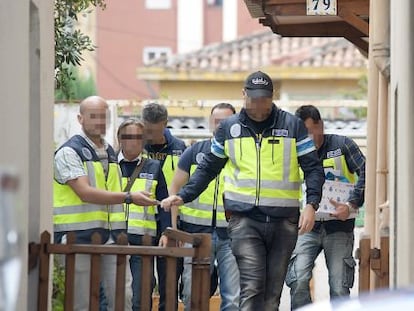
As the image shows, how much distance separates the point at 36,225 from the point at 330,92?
78.9ft

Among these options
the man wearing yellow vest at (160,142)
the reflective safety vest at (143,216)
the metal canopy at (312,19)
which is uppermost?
the metal canopy at (312,19)

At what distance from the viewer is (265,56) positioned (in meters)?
35.1

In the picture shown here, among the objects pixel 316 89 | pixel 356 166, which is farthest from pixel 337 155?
pixel 316 89

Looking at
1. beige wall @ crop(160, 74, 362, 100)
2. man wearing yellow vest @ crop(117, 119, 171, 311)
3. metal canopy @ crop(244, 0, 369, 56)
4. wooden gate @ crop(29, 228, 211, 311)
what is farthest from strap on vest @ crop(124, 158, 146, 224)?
beige wall @ crop(160, 74, 362, 100)

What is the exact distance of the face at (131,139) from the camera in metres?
9.90

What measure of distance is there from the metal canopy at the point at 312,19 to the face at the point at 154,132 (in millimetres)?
1910

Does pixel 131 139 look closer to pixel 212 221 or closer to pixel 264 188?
pixel 212 221

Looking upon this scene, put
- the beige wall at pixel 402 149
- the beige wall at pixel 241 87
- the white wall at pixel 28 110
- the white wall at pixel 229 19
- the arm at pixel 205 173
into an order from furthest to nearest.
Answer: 1. the white wall at pixel 229 19
2. the beige wall at pixel 241 87
3. the arm at pixel 205 173
4. the white wall at pixel 28 110
5. the beige wall at pixel 402 149

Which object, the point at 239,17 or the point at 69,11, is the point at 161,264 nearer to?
the point at 69,11

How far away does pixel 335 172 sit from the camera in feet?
33.5

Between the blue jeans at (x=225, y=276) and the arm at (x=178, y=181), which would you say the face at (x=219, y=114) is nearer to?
the arm at (x=178, y=181)

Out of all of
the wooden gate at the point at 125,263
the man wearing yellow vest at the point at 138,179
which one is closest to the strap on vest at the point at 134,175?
the man wearing yellow vest at the point at 138,179

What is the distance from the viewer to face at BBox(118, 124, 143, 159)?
32.5ft

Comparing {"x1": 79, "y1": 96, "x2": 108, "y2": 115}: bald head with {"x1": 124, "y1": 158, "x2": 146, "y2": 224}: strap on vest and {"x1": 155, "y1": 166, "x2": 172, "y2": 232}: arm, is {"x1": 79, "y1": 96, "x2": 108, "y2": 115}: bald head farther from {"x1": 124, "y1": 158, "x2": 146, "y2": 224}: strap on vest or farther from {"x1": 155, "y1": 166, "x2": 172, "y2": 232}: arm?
{"x1": 155, "y1": 166, "x2": 172, "y2": 232}: arm
